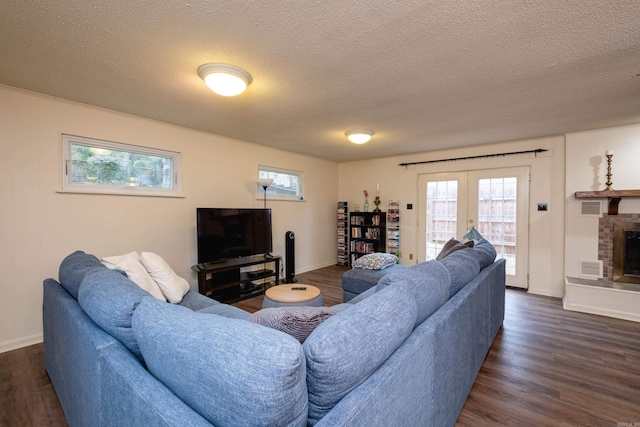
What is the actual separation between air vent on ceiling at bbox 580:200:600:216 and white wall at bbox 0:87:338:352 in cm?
484

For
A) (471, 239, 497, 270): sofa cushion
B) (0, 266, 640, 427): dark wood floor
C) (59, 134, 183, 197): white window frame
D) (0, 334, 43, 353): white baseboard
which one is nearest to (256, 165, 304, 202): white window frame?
(59, 134, 183, 197): white window frame

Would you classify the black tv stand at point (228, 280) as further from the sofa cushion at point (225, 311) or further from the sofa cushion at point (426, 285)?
the sofa cushion at point (426, 285)

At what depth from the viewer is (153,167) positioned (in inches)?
141

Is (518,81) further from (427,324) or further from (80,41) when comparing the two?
(80,41)

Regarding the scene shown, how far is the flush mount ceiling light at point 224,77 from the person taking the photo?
7.19ft

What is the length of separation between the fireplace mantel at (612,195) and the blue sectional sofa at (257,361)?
11.2 feet

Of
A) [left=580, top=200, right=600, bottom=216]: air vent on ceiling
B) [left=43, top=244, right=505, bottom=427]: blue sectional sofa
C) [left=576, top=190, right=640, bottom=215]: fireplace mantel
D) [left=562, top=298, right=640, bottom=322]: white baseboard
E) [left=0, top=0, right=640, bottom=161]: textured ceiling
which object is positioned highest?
[left=0, top=0, right=640, bottom=161]: textured ceiling

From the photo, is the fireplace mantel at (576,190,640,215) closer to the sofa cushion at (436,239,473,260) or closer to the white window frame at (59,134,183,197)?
the sofa cushion at (436,239,473,260)

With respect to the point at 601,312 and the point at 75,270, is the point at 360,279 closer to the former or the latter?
the point at 75,270

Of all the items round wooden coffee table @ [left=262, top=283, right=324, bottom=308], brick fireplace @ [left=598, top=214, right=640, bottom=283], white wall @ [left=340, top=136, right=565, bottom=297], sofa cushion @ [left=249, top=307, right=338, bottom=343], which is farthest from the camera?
white wall @ [left=340, top=136, right=565, bottom=297]

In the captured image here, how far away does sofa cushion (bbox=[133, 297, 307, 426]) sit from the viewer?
65cm

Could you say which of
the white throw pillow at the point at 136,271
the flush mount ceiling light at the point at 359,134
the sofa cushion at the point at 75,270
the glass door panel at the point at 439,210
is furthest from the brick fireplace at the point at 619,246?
the sofa cushion at the point at 75,270

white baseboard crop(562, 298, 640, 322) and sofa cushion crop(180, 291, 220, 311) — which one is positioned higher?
sofa cushion crop(180, 291, 220, 311)

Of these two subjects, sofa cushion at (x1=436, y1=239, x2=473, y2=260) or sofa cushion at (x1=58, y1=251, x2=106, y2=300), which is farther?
sofa cushion at (x1=436, y1=239, x2=473, y2=260)
